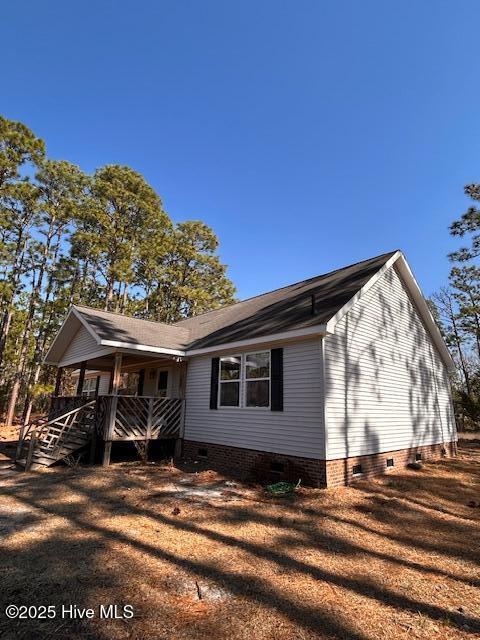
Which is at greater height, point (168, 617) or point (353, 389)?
point (353, 389)

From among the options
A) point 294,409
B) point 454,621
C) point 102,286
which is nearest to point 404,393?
point 294,409

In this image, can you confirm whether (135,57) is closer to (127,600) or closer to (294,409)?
(294,409)

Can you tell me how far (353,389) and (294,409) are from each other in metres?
1.70

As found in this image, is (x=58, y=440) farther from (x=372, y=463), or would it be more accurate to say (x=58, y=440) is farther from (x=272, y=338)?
(x=372, y=463)

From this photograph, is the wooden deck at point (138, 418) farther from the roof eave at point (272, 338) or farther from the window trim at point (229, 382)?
the roof eave at point (272, 338)

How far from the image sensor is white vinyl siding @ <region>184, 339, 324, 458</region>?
26.6 ft

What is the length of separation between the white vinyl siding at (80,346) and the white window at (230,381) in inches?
193

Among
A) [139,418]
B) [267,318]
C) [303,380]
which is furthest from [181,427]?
[303,380]

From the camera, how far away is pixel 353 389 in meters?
9.00

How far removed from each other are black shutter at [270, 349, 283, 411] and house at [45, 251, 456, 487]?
29 millimetres

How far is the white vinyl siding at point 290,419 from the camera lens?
812cm

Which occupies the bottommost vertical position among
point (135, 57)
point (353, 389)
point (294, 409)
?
point (294, 409)

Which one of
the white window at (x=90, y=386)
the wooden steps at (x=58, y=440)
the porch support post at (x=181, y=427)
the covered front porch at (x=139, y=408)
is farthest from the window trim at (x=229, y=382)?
the white window at (x=90, y=386)

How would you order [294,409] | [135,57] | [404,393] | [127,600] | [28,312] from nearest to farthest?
[127,600], [294,409], [404,393], [135,57], [28,312]
